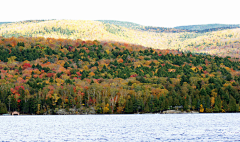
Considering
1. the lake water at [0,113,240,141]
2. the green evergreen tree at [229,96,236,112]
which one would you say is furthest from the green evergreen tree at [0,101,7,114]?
the green evergreen tree at [229,96,236,112]

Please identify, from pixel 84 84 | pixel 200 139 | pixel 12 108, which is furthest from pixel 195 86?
pixel 200 139

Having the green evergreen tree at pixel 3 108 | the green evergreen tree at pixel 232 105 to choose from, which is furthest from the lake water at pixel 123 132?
the green evergreen tree at pixel 232 105

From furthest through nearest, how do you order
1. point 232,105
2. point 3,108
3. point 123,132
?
1. point 232,105
2. point 3,108
3. point 123,132

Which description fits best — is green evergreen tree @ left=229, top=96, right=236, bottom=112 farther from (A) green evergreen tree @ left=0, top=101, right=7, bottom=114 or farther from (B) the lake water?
(A) green evergreen tree @ left=0, top=101, right=7, bottom=114

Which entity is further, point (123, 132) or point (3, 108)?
point (3, 108)

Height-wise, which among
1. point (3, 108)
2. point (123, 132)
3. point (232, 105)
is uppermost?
point (3, 108)

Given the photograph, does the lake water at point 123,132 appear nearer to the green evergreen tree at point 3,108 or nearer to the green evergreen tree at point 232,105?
the green evergreen tree at point 3,108

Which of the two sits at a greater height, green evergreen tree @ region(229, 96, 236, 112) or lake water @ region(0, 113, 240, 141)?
green evergreen tree @ region(229, 96, 236, 112)

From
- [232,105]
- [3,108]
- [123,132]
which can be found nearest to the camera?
[123,132]

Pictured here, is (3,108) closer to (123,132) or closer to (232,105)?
(123,132)

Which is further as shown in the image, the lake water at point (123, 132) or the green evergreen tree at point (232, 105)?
the green evergreen tree at point (232, 105)

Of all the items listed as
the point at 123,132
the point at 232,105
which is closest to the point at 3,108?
the point at 123,132

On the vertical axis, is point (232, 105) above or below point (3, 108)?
below

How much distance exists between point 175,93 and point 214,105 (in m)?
20.4
